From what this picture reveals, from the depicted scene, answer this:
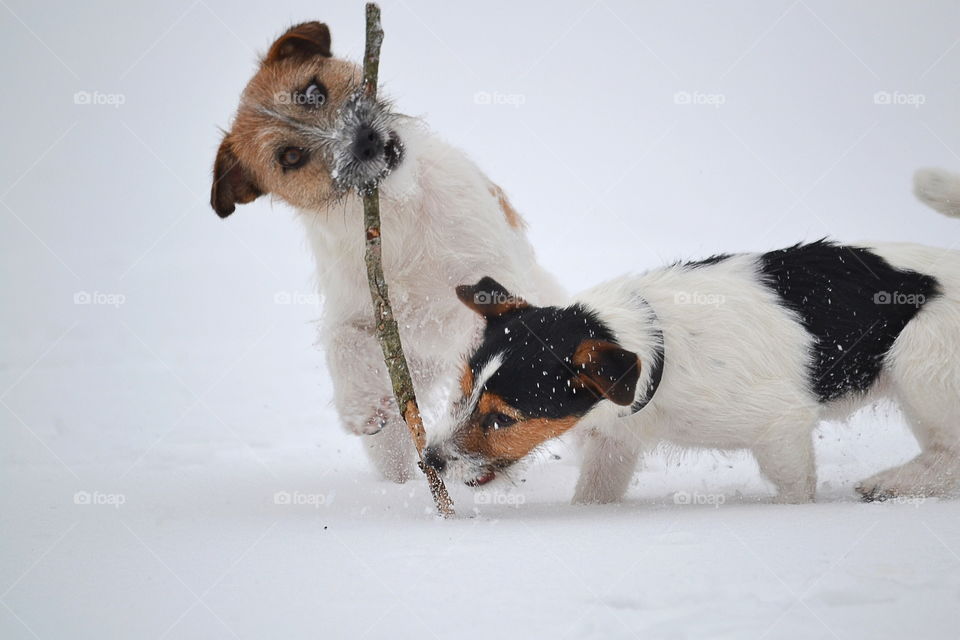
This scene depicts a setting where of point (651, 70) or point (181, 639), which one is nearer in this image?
point (181, 639)

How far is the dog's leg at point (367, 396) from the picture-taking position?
4539 millimetres

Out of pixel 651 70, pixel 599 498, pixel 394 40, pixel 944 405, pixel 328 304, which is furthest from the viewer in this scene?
pixel 394 40

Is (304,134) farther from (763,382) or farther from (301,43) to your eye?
(763,382)

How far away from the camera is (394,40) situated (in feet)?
65.1

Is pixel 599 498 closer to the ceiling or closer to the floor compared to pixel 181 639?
closer to the ceiling

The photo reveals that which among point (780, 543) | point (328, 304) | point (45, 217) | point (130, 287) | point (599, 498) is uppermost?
point (780, 543)

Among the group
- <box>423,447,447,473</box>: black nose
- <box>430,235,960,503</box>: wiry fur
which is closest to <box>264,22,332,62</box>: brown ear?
<box>430,235,960,503</box>: wiry fur

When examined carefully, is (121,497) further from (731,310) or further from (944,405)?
(944,405)

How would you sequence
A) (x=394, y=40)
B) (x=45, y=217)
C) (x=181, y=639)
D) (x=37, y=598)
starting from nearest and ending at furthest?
(x=181, y=639) → (x=37, y=598) → (x=45, y=217) → (x=394, y=40)

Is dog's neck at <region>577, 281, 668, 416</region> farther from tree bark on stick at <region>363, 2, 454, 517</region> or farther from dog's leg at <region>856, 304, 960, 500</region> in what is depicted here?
dog's leg at <region>856, 304, 960, 500</region>

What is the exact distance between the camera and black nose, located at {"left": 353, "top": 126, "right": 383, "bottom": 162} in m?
4.09

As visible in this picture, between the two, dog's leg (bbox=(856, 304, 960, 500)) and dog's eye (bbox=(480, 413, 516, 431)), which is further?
dog's leg (bbox=(856, 304, 960, 500))

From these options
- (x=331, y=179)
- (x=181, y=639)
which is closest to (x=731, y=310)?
(x=331, y=179)

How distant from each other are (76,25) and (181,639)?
15.4 m
